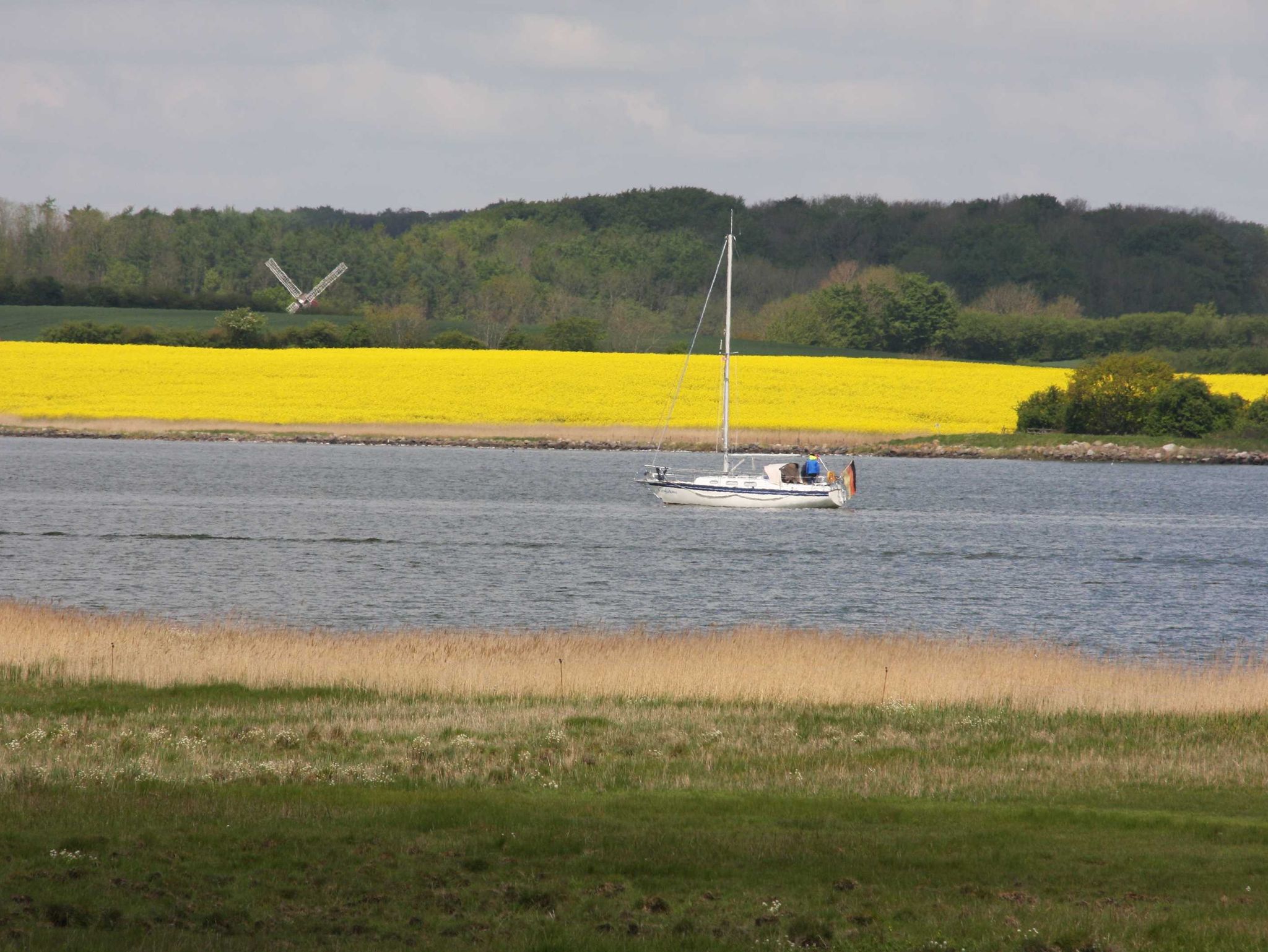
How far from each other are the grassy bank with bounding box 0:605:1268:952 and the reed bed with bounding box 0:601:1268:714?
11cm

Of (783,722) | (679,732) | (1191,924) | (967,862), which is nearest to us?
(1191,924)

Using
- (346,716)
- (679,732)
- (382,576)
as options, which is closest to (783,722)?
(679,732)

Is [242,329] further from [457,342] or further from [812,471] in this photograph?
[812,471]

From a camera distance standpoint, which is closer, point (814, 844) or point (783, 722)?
point (814, 844)

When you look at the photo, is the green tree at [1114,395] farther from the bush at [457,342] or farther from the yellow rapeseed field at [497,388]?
the bush at [457,342]

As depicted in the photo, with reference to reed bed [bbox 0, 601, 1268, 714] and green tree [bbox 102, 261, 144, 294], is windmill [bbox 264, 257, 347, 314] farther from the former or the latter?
reed bed [bbox 0, 601, 1268, 714]

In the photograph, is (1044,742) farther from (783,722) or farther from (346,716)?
(346,716)

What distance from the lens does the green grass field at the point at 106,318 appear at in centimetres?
11338

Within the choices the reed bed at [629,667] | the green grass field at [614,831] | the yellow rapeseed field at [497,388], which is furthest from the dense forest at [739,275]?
the green grass field at [614,831]

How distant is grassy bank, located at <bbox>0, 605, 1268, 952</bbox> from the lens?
9.82 m

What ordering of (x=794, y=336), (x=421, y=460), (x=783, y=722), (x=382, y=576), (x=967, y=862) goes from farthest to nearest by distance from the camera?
(x=794, y=336)
(x=421, y=460)
(x=382, y=576)
(x=783, y=722)
(x=967, y=862)

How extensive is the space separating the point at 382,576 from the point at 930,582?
13.8 meters

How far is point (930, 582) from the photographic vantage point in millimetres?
40312

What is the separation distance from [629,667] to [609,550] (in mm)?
22518
